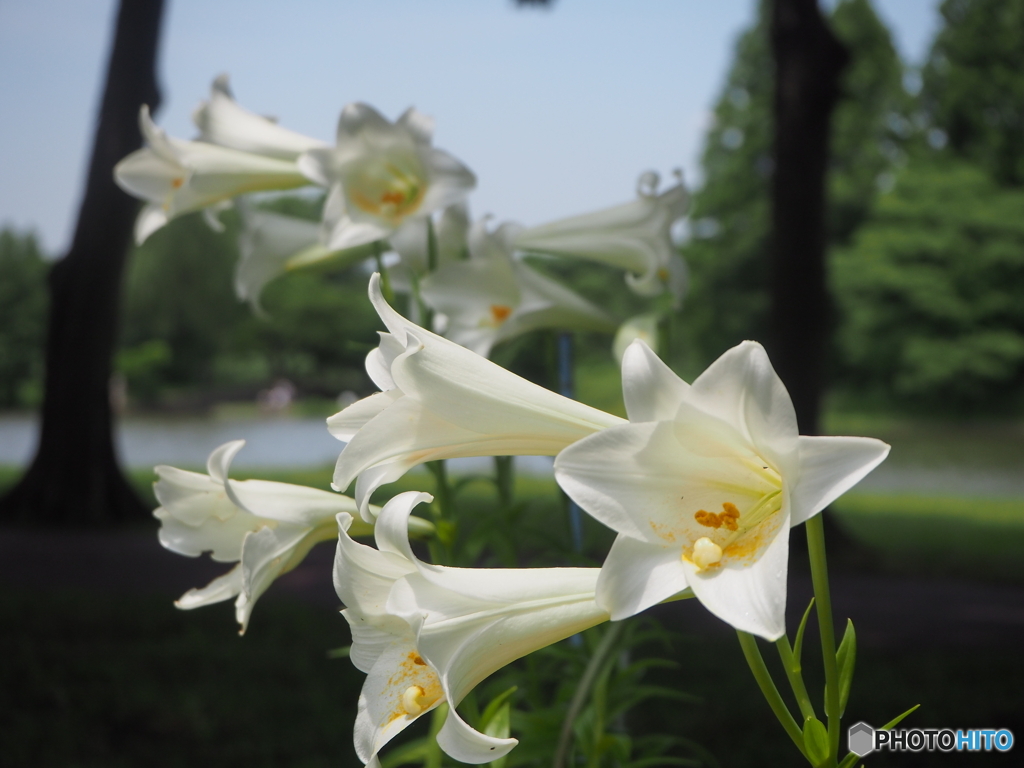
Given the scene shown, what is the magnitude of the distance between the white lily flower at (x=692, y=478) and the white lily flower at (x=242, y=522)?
0.98 feet

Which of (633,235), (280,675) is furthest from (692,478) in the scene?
(280,675)

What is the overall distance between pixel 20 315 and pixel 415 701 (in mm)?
10001

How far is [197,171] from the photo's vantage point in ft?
3.57

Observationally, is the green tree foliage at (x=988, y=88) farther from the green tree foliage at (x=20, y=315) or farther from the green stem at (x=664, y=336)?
the green stem at (x=664, y=336)

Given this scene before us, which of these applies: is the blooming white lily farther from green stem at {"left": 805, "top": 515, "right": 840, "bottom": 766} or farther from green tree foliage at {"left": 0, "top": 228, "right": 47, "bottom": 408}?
green tree foliage at {"left": 0, "top": 228, "right": 47, "bottom": 408}

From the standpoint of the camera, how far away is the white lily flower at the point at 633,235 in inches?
47.1

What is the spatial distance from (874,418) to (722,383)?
715 inches

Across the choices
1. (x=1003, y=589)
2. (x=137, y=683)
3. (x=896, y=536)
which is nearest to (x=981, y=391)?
(x=896, y=536)

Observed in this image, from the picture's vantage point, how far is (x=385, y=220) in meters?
1.08

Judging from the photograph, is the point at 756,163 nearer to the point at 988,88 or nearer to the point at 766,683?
the point at 988,88

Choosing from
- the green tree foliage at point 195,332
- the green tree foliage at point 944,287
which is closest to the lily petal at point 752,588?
the green tree foliage at point 195,332

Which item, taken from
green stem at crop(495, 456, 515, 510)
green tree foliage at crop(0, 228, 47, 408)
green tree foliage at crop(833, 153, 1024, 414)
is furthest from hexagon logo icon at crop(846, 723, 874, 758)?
green tree foliage at crop(833, 153, 1024, 414)

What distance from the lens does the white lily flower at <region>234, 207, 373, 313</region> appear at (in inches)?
48.9

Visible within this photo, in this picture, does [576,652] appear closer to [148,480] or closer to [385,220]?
[385,220]
